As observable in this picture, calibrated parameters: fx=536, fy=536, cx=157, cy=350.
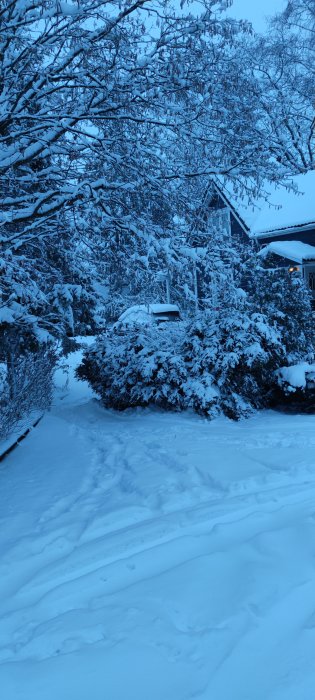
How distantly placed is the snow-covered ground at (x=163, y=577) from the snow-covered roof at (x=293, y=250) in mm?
12006

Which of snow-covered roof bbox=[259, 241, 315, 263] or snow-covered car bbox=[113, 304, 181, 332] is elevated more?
snow-covered roof bbox=[259, 241, 315, 263]

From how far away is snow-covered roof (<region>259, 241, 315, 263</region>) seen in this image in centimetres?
1739

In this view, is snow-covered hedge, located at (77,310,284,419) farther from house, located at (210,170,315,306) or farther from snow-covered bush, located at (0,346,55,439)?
house, located at (210,170,315,306)

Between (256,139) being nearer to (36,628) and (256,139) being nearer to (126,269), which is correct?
(126,269)

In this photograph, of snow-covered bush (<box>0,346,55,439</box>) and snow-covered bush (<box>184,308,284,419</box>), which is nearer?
snow-covered bush (<box>0,346,55,439</box>)

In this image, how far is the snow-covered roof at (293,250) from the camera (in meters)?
17.4

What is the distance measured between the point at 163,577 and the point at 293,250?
15.9 m

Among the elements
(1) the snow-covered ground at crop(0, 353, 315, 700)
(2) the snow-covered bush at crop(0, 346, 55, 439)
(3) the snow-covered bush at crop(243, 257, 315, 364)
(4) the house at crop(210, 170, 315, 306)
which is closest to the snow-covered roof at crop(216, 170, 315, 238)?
(4) the house at crop(210, 170, 315, 306)

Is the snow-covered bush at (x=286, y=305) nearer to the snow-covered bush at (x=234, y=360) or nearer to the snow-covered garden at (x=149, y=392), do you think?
Result: the snow-covered garden at (x=149, y=392)

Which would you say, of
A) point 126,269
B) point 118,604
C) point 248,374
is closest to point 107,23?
point 126,269

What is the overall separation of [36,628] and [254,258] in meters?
7.70

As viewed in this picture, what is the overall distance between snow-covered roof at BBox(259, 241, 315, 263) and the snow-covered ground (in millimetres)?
12006

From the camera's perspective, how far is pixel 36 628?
9.32 feet

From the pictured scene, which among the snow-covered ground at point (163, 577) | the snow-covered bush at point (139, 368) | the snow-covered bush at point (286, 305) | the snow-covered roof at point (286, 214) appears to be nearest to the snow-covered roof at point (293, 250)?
the snow-covered roof at point (286, 214)
